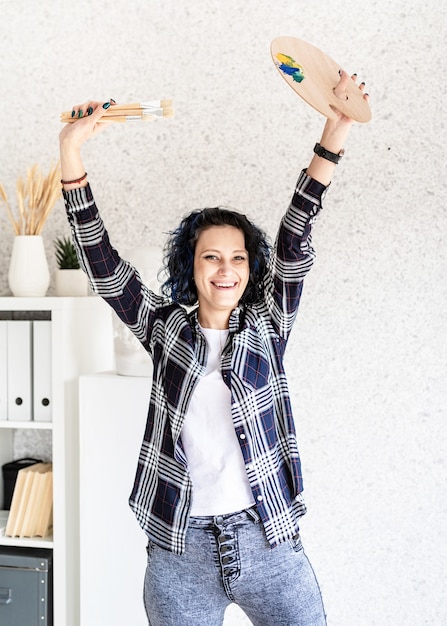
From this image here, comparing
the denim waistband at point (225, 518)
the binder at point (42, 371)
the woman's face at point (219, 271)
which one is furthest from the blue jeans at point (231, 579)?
the binder at point (42, 371)

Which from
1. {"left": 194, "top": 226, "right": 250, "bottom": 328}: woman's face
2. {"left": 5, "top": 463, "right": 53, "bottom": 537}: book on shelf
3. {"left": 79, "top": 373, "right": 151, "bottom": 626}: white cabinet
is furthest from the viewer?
{"left": 5, "top": 463, "right": 53, "bottom": 537}: book on shelf

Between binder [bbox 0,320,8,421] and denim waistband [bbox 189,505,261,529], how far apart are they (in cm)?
104

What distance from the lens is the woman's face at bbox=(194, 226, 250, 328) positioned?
154 cm

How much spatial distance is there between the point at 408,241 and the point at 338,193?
0.26 m

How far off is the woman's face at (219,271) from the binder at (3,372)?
92cm

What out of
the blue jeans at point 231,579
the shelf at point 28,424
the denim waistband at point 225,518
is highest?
the shelf at point 28,424

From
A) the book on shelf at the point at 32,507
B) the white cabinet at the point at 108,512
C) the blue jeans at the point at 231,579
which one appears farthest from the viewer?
the book on shelf at the point at 32,507

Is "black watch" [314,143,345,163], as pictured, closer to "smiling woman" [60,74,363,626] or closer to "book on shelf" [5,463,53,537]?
"smiling woman" [60,74,363,626]

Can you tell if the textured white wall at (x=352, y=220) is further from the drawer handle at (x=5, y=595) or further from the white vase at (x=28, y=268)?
the drawer handle at (x=5, y=595)

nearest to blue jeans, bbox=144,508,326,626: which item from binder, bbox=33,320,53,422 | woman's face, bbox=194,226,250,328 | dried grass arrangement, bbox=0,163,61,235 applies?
woman's face, bbox=194,226,250,328

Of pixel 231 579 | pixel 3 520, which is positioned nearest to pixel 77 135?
pixel 231 579

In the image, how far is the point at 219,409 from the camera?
1.50 meters

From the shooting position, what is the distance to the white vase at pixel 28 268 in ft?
7.55

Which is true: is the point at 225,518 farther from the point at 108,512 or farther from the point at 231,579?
the point at 108,512
